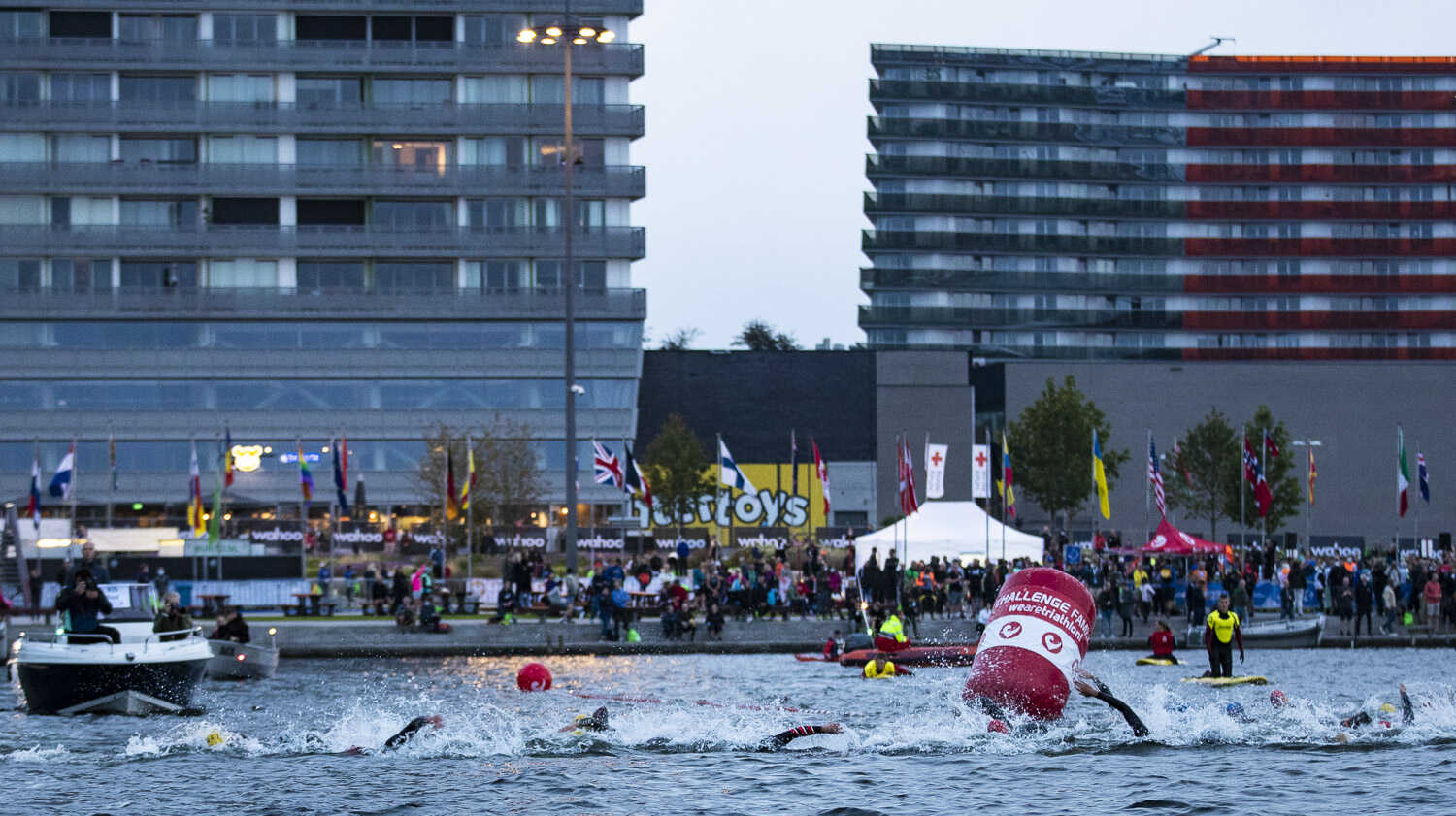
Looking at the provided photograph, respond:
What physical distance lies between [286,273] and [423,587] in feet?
130

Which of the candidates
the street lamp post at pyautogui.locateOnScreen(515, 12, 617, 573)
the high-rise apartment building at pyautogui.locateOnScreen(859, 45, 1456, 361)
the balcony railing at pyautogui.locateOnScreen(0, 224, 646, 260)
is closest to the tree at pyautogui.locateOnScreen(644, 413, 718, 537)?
the balcony railing at pyautogui.locateOnScreen(0, 224, 646, 260)

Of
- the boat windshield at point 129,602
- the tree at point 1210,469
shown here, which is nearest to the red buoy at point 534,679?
the boat windshield at point 129,602

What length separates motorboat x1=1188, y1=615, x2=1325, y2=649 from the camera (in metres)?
43.2

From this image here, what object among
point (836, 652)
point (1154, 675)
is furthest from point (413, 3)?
point (1154, 675)

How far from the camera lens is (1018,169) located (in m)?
132

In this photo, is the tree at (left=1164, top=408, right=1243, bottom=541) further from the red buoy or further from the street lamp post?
the red buoy

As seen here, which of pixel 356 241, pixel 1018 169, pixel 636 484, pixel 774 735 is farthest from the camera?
pixel 1018 169

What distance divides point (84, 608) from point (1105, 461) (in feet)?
220

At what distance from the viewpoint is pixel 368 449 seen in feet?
271

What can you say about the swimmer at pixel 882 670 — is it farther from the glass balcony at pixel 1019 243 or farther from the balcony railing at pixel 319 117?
the glass balcony at pixel 1019 243

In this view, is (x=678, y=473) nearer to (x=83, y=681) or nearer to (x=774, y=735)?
(x=83, y=681)

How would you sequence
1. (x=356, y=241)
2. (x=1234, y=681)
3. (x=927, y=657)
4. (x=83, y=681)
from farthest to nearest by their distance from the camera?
(x=356, y=241) < (x=927, y=657) < (x=1234, y=681) < (x=83, y=681)

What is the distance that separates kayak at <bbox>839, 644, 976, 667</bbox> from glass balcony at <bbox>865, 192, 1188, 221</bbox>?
3685 inches

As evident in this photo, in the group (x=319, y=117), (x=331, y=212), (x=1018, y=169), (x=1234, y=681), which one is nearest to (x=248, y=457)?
(x=331, y=212)
